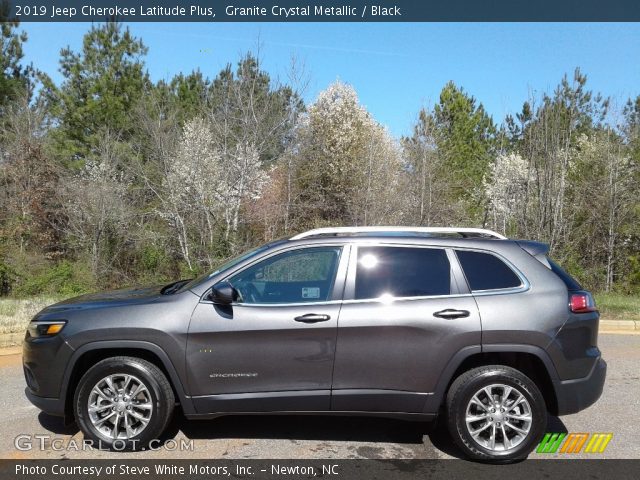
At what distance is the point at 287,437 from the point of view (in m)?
4.30

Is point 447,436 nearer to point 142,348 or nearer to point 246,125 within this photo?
point 142,348

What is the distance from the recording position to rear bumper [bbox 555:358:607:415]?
12.8 feet

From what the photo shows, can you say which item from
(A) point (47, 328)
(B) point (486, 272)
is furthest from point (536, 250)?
(A) point (47, 328)

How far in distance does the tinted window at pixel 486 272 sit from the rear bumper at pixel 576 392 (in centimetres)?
83

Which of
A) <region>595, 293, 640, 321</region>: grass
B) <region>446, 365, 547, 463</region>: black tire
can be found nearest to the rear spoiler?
<region>446, 365, 547, 463</region>: black tire

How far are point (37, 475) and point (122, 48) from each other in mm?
21300

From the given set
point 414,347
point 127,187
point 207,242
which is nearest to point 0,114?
point 127,187

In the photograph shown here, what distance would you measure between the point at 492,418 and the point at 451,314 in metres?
0.84

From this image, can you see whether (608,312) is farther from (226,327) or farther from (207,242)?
(207,242)

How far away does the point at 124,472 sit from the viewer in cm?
366

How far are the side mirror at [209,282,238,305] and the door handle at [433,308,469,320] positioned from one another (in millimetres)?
1538

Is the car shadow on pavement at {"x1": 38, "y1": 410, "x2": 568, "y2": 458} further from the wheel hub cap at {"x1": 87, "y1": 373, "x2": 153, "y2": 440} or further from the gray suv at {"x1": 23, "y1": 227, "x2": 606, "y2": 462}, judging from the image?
the gray suv at {"x1": 23, "y1": 227, "x2": 606, "y2": 462}

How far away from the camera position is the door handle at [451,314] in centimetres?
389

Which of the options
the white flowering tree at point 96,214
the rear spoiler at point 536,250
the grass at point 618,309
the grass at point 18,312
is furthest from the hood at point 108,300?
the white flowering tree at point 96,214
